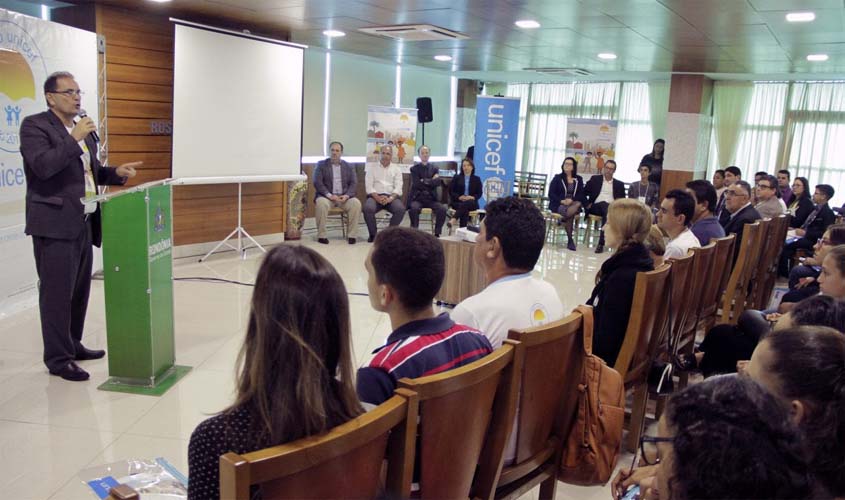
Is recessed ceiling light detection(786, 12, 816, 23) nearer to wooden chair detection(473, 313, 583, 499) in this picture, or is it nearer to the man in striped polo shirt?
wooden chair detection(473, 313, 583, 499)

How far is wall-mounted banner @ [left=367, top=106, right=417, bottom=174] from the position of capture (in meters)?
9.74

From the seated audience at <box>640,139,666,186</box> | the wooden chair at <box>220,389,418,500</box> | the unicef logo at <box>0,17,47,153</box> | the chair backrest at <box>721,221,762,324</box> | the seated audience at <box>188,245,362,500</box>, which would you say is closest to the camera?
the wooden chair at <box>220,389,418,500</box>

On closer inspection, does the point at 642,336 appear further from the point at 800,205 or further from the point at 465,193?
the point at 465,193

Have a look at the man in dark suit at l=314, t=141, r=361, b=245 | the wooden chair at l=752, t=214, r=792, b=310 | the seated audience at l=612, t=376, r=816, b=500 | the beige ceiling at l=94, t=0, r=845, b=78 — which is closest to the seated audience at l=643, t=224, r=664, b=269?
the wooden chair at l=752, t=214, r=792, b=310

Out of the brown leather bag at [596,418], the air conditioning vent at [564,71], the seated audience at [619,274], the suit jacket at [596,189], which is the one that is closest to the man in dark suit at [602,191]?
the suit jacket at [596,189]

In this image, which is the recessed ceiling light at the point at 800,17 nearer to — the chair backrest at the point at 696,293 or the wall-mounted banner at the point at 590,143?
the chair backrest at the point at 696,293

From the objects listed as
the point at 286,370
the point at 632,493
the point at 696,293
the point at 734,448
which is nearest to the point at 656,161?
the point at 696,293

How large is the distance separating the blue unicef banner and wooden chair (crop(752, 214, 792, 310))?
4.19 m

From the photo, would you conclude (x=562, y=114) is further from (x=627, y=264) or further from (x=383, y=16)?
(x=627, y=264)

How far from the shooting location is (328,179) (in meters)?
8.98

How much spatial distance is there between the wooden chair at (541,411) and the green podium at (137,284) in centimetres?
228

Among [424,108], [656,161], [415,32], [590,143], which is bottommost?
[656,161]

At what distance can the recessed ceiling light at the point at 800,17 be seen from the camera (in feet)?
17.8

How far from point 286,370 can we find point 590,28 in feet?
20.2
